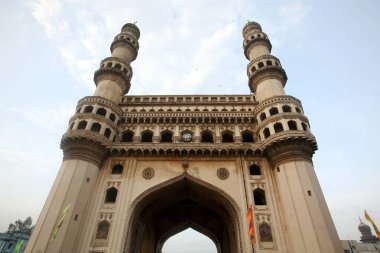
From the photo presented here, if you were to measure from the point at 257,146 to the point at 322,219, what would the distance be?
291 inches

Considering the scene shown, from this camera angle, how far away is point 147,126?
25188mm

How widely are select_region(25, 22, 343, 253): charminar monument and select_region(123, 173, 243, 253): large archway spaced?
110mm

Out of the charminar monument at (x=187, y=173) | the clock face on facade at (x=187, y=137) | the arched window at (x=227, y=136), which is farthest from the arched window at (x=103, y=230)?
the arched window at (x=227, y=136)

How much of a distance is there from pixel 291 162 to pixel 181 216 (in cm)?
1368

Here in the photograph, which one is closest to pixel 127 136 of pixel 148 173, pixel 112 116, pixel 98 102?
pixel 112 116

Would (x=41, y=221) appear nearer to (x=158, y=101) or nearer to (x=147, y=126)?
(x=147, y=126)

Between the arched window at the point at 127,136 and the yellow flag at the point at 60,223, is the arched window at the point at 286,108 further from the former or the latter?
the yellow flag at the point at 60,223

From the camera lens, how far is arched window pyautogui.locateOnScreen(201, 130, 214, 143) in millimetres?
24644

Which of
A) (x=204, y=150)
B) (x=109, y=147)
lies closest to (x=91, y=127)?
(x=109, y=147)

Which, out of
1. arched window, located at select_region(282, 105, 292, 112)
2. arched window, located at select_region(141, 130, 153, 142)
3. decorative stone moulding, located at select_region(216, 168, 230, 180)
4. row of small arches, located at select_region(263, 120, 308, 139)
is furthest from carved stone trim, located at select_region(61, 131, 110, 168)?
arched window, located at select_region(282, 105, 292, 112)

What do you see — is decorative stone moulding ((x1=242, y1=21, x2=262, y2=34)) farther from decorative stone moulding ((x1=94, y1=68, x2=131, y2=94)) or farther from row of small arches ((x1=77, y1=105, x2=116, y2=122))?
row of small arches ((x1=77, y1=105, x2=116, y2=122))

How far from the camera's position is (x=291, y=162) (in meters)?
20.2

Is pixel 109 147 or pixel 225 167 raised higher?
pixel 109 147

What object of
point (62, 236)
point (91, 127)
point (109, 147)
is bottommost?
point (62, 236)
